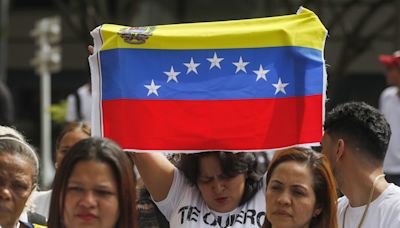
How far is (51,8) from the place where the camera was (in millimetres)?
28828

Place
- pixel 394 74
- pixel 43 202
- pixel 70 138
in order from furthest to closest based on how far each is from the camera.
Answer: pixel 394 74 → pixel 70 138 → pixel 43 202

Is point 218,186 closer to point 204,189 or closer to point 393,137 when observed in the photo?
point 204,189

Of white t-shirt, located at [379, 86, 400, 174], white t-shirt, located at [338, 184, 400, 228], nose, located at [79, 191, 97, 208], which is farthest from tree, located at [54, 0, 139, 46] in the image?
nose, located at [79, 191, 97, 208]

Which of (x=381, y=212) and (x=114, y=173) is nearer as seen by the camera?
(x=114, y=173)

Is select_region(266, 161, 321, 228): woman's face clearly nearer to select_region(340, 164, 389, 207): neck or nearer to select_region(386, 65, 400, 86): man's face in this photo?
select_region(340, 164, 389, 207): neck

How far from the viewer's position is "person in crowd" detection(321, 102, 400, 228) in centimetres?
506

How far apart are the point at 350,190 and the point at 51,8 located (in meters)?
24.4

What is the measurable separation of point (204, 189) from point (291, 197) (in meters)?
0.76

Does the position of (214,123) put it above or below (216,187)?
above

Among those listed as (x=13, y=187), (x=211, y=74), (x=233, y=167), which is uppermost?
(x=211, y=74)

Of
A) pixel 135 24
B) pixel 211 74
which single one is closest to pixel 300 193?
pixel 211 74

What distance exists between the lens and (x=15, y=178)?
4.48m

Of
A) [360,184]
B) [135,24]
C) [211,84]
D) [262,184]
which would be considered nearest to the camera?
[360,184]

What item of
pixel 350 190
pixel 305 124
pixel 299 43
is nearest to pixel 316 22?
pixel 299 43
